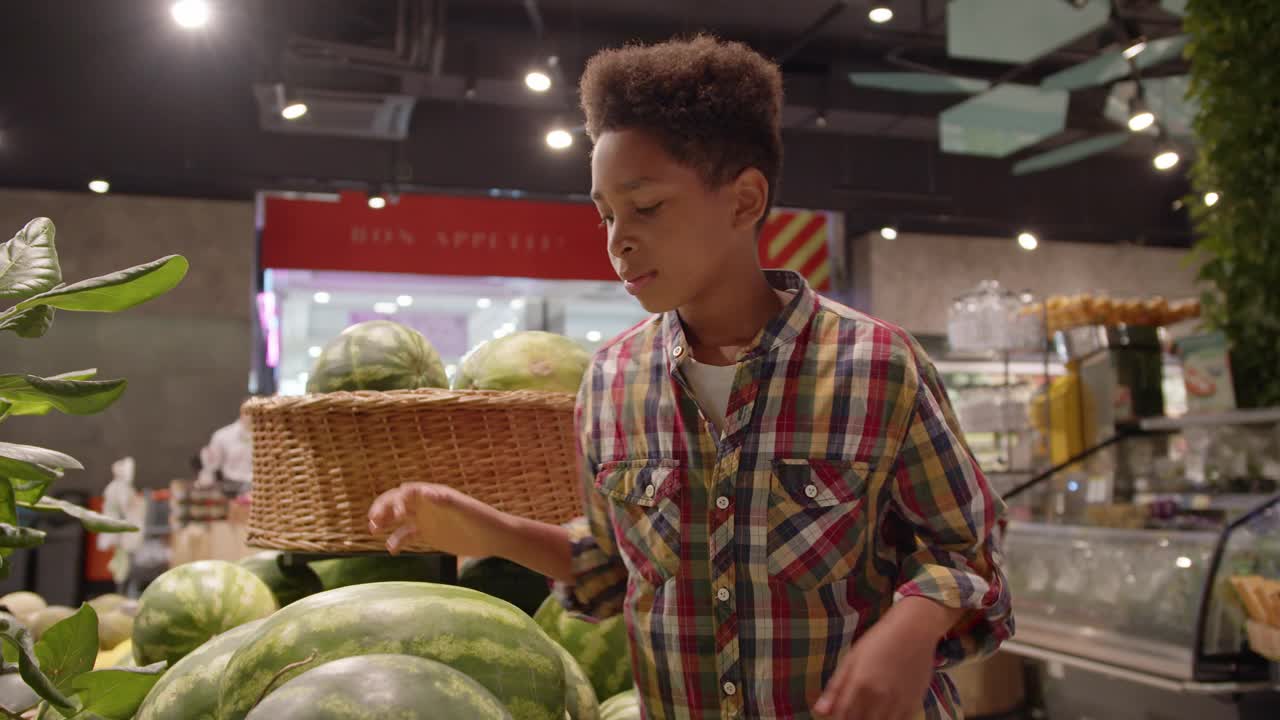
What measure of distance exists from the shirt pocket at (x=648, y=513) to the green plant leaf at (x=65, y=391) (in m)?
0.58

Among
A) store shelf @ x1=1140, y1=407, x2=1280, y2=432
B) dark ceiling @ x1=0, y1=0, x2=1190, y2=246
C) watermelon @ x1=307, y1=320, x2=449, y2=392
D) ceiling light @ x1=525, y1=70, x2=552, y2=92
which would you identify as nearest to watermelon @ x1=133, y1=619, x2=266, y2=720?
watermelon @ x1=307, y1=320, x2=449, y2=392

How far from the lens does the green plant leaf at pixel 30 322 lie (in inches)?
26.5

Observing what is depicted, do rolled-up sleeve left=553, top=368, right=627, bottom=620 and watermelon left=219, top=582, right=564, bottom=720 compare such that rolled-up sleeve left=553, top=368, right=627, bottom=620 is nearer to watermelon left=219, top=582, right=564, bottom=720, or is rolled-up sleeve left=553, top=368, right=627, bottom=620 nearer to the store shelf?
watermelon left=219, top=582, right=564, bottom=720

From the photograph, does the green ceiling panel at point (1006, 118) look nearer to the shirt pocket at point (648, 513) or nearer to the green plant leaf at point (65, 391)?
the shirt pocket at point (648, 513)

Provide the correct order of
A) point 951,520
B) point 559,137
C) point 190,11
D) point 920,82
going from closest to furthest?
1. point 951,520
2. point 190,11
3. point 559,137
4. point 920,82

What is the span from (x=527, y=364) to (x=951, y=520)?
2.45ft

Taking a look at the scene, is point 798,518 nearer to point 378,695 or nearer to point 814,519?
point 814,519

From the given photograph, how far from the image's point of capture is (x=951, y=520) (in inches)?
41.8

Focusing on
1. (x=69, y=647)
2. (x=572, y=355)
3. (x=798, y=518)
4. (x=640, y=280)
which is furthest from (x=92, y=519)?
(x=572, y=355)

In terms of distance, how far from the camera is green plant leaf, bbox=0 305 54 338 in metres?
0.67

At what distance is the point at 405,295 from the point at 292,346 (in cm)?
92

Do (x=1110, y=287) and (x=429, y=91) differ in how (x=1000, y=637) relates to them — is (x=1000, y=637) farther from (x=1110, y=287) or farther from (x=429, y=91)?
(x=1110, y=287)

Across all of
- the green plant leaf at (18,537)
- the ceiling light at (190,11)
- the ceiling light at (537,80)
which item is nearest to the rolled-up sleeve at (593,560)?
the green plant leaf at (18,537)

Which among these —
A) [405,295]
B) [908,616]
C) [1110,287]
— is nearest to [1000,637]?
[908,616]
